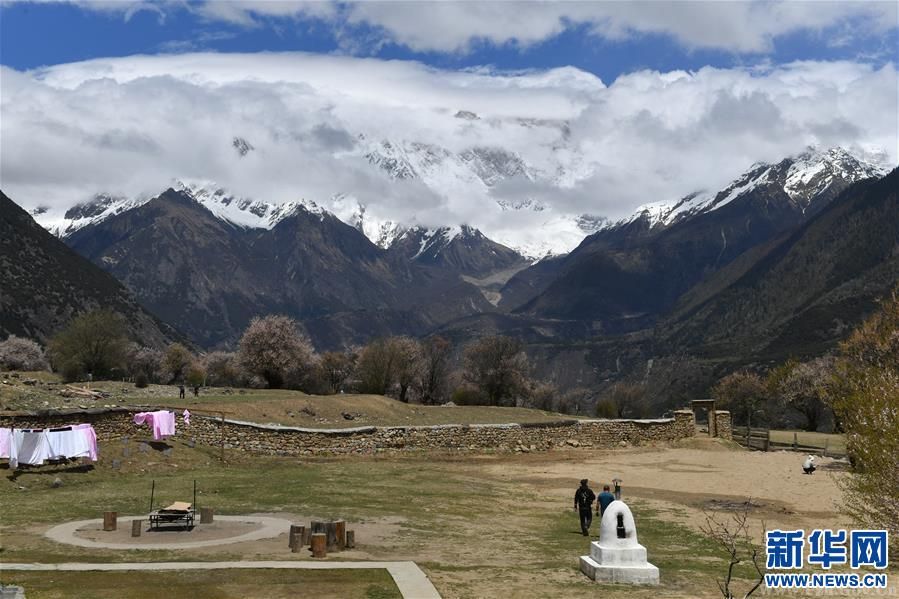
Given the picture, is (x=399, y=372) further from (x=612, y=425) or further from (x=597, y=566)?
(x=597, y=566)

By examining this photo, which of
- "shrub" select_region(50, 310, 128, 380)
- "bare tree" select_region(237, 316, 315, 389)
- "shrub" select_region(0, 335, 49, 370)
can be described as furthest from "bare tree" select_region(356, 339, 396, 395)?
"shrub" select_region(0, 335, 49, 370)

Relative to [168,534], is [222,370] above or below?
above

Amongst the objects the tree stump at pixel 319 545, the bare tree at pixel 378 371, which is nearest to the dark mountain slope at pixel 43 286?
the bare tree at pixel 378 371

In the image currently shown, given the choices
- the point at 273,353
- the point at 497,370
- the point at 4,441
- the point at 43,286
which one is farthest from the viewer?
the point at 43,286

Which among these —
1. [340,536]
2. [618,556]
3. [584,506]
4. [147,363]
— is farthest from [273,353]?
[618,556]

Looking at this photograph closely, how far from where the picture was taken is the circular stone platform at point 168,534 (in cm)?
1995

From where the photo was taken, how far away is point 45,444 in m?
30.7

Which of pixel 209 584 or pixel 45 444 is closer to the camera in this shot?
pixel 209 584

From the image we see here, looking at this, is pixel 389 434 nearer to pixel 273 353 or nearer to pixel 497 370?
pixel 273 353

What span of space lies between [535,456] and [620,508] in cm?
3018

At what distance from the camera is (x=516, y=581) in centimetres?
1742

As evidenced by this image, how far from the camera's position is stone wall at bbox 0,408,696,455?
3517cm

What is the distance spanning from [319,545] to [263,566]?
5.21ft

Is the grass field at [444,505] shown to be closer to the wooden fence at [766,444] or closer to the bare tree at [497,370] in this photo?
the wooden fence at [766,444]
